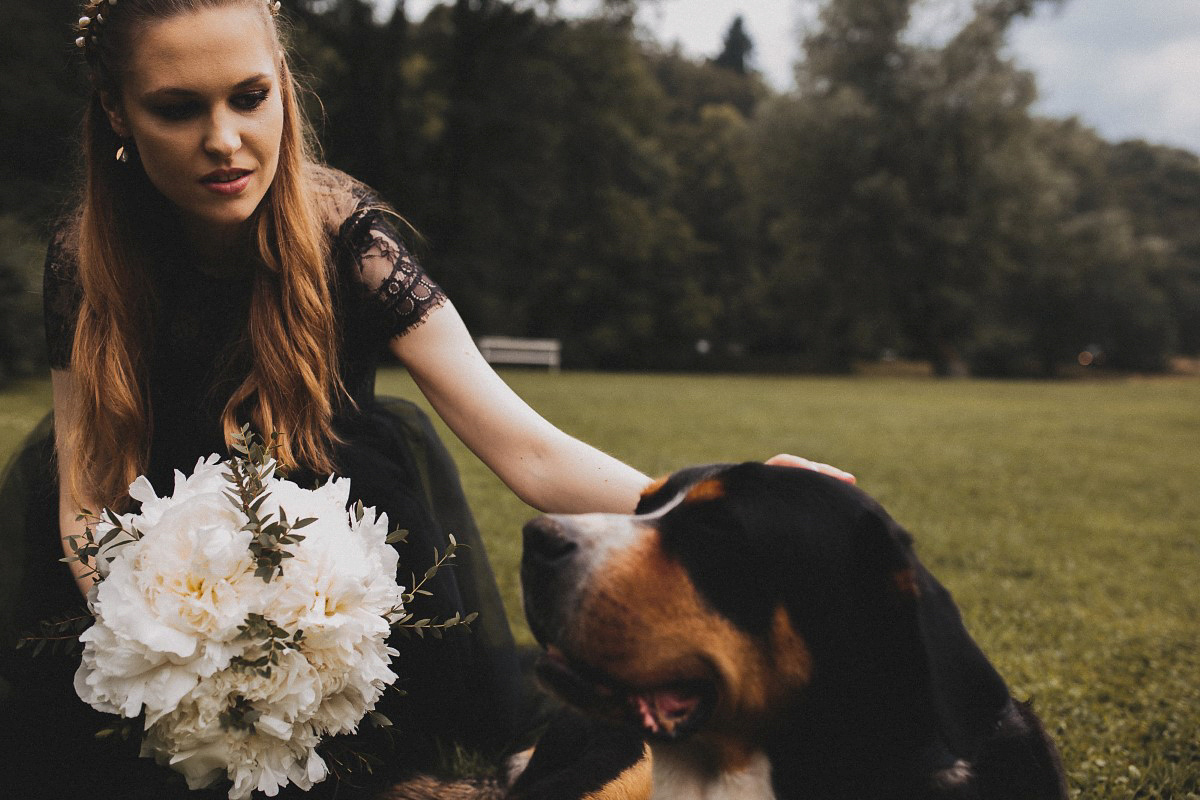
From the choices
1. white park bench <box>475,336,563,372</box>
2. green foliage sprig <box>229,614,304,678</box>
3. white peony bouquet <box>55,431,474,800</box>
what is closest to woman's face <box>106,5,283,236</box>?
white peony bouquet <box>55,431,474,800</box>

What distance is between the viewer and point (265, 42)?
2.28 metres

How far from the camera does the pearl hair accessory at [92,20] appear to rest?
2.23 meters

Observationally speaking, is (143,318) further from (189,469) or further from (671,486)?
(671,486)

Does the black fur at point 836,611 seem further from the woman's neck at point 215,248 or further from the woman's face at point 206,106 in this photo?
the woman's neck at point 215,248

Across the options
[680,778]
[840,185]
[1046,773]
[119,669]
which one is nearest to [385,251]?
[119,669]

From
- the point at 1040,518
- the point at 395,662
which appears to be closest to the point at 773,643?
the point at 395,662

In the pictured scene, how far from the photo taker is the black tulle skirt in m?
2.30

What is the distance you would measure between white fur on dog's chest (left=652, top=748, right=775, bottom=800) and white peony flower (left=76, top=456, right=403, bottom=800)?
66cm

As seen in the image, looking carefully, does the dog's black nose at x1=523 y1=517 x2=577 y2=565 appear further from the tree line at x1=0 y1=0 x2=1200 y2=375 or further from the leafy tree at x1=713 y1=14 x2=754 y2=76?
the leafy tree at x1=713 y1=14 x2=754 y2=76

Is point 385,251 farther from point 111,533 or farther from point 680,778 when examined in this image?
point 680,778

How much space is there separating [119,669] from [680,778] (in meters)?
1.09

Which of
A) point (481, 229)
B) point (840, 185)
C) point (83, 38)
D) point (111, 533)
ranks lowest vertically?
point (111, 533)

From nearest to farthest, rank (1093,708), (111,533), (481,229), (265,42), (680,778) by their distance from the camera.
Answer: (111,533) < (680,778) < (265,42) < (1093,708) < (481,229)

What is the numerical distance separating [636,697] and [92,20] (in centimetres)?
212
